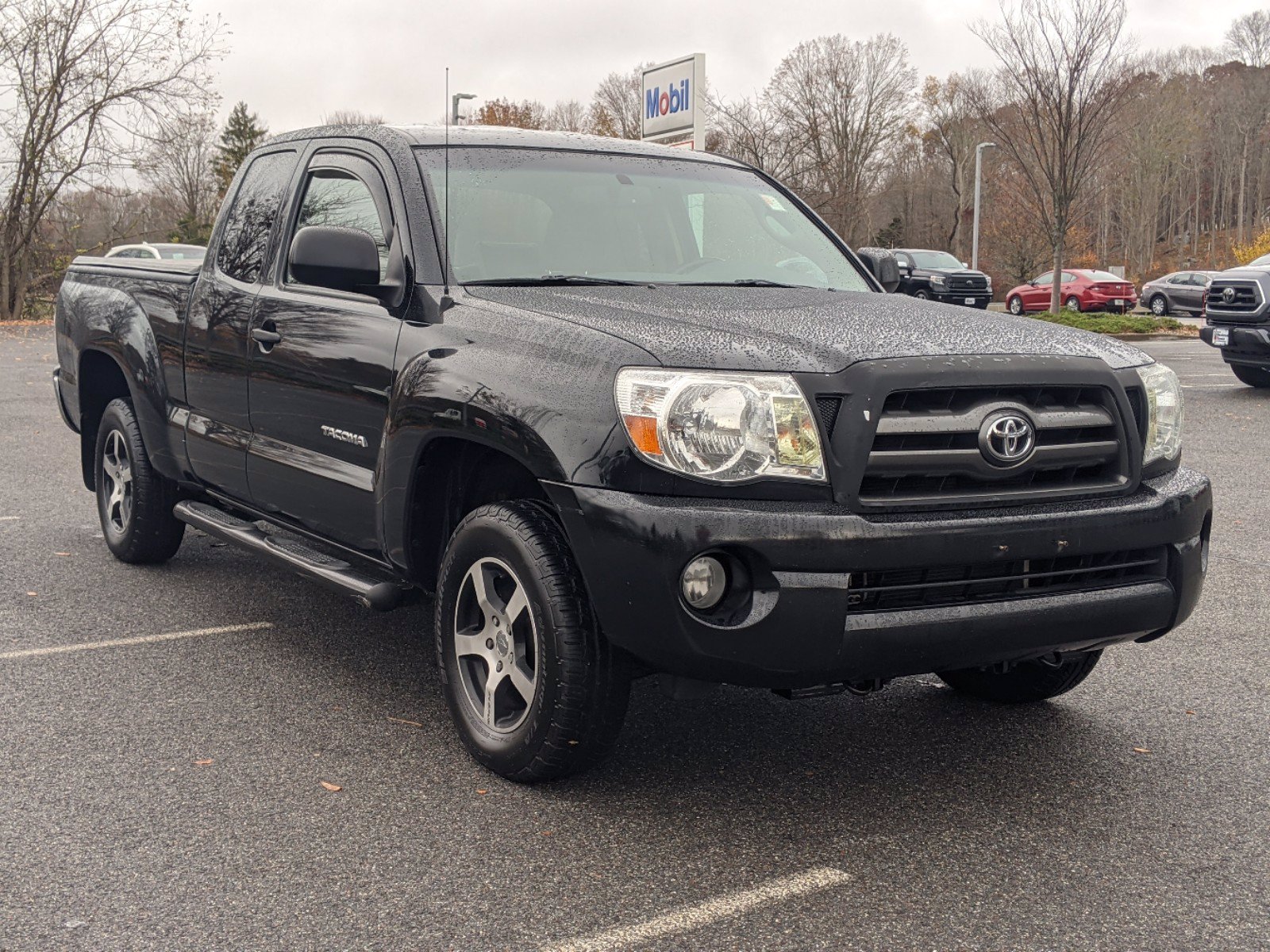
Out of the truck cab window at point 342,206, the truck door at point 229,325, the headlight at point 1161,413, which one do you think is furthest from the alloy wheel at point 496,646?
the headlight at point 1161,413

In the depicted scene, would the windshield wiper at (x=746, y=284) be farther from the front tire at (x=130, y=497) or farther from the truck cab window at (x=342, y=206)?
the front tire at (x=130, y=497)

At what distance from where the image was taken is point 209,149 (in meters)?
70.7

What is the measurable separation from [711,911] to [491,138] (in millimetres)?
2885

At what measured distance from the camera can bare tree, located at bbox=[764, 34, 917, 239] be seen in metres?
43.2

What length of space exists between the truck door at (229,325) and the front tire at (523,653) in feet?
5.25

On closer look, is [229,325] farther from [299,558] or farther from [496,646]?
[496,646]

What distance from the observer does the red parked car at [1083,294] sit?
37969 millimetres

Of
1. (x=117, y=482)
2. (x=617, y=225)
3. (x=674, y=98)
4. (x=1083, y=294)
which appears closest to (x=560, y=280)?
(x=617, y=225)

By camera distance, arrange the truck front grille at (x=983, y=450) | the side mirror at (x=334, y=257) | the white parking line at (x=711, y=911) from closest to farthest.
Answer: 1. the white parking line at (x=711, y=911)
2. the truck front grille at (x=983, y=450)
3. the side mirror at (x=334, y=257)

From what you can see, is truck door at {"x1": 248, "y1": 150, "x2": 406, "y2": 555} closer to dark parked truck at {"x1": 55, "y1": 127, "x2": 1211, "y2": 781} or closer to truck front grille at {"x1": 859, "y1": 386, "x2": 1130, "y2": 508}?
dark parked truck at {"x1": 55, "y1": 127, "x2": 1211, "y2": 781}

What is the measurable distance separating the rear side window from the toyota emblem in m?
3.04

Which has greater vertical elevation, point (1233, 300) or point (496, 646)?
point (1233, 300)

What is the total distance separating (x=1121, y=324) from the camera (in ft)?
89.1

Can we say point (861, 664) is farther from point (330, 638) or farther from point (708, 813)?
point (330, 638)
